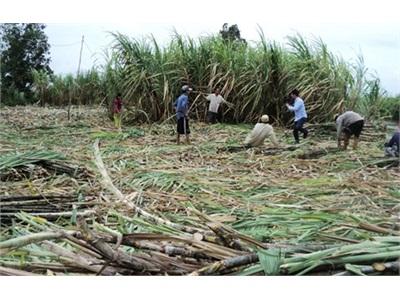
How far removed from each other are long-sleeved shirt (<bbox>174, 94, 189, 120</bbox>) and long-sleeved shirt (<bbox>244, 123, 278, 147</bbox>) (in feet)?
1.66

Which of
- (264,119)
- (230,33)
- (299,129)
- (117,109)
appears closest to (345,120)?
(299,129)

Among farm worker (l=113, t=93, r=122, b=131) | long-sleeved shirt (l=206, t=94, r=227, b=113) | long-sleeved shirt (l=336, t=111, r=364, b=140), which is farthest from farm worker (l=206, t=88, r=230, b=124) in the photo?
long-sleeved shirt (l=336, t=111, r=364, b=140)

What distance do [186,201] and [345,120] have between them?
5.24 ft

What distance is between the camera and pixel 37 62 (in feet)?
10.3

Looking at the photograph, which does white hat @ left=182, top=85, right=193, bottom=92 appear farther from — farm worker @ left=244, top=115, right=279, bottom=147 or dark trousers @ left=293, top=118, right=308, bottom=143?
dark trousers @ left=293, top=118, right=308, bottom=143

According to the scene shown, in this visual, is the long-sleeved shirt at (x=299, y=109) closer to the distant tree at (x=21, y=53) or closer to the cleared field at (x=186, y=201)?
the cleared field at (x=186, y=201)

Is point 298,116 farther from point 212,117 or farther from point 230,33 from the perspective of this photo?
point 230,33

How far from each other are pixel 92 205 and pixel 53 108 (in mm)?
1507

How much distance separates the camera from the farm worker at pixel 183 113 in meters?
3.61

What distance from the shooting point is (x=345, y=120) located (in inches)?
145

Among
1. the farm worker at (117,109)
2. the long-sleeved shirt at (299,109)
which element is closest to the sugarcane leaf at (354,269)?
the long-sleeved shirt at (299,109)

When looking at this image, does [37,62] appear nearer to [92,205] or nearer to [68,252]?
[92,205]

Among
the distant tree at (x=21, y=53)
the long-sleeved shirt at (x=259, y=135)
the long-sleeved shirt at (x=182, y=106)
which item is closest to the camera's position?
the distant tree at (x=21, y=53)

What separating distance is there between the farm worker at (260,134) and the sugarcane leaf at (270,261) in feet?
6.05
